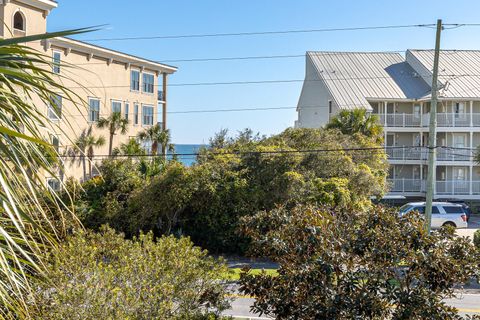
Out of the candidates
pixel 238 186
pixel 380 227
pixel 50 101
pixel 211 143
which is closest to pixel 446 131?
pixel 211 143

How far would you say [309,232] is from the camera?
9.07 metres

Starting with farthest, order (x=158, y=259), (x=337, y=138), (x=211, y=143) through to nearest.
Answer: (x=211, y=143) → (x=337, y=138) → (x=158, y=259)

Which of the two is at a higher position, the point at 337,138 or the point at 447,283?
the point at 337,138

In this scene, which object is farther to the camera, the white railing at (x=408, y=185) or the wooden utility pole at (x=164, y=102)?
the wooden utility pole at (x=164, y=102)

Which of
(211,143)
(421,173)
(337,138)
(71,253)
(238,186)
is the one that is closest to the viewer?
(71,253)

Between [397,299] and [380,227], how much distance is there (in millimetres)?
1255

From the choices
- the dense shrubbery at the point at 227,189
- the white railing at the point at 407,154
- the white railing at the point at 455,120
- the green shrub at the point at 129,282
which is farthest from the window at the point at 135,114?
the green shrub at the point at 129,282

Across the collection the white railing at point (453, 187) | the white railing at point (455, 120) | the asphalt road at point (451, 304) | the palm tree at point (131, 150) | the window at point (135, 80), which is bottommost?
the asphalt road at point (451, 304)

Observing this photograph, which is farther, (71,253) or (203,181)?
(203,181)

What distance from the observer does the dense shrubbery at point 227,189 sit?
936 inches

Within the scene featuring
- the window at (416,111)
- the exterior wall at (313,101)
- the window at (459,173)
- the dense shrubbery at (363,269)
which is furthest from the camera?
the exterior wall at (313,101)

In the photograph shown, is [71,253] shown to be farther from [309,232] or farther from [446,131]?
[446,131]

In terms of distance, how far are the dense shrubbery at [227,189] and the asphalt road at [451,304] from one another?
22.7ft

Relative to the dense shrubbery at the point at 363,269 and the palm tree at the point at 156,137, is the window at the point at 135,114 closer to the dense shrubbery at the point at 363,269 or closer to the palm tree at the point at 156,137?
the palm tree at the point at 156,137
